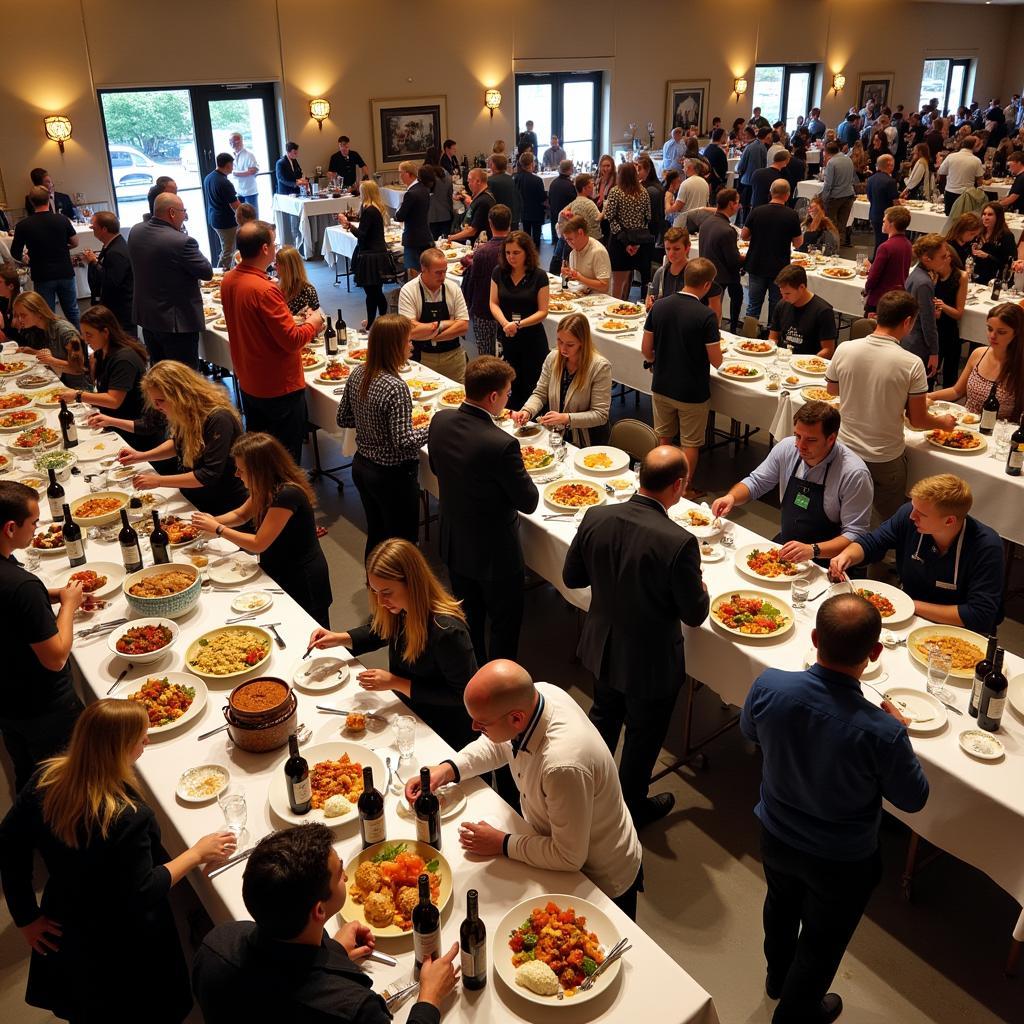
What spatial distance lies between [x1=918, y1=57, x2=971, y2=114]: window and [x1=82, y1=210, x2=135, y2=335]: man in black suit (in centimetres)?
2240

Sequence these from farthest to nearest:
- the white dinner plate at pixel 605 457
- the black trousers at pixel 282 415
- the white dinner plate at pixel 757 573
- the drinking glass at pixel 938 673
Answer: the black trousers at pixel 282 415, the white dinner plate at pixel 605 457, the white dinner plate at pixel 757 573, the drinking glass at pixel 938 673

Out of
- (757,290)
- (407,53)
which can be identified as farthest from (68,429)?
(407,53)

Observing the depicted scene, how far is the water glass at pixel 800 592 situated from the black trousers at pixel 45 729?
274cm

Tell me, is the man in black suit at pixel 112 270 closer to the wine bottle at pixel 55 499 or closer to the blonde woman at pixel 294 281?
the blonde woman at pixel 294 281

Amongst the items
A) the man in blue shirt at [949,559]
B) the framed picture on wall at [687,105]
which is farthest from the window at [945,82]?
the man in blue shirt at [949,559]

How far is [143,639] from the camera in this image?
3.47 m

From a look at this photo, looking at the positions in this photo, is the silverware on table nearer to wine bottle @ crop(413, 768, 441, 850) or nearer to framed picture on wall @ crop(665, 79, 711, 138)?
wine bottle @ crop(413, 768, 441, 850)

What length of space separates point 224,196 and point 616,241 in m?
5.65

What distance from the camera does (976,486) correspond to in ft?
16.0

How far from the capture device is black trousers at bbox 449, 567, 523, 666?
410cm

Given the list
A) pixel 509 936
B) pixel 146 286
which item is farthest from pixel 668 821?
pixel 146 286

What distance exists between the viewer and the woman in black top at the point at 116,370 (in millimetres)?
5316

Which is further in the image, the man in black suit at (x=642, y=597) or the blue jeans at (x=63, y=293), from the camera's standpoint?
the blue jeans at (x=63, y=293)

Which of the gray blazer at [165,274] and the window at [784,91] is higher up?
the window at [784,91]
